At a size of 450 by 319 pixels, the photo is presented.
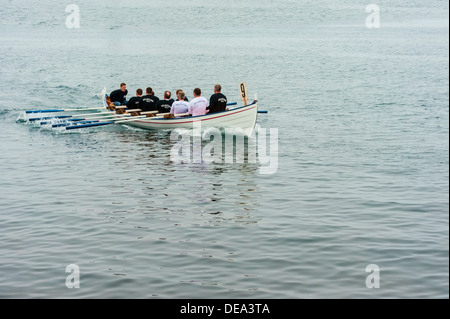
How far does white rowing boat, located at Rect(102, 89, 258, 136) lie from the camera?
2498 cm

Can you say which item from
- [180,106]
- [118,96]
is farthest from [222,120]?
[118,96]

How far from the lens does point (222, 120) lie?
25703 mm

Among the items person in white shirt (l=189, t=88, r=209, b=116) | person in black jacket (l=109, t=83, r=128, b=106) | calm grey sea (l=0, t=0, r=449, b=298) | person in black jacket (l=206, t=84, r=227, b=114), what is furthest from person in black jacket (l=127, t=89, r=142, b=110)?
person in black jacket (l=206, t=84, r=227, b=114)

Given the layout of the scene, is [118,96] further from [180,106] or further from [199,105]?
[199,105]

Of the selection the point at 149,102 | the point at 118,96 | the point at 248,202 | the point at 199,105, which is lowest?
the point at 248,202

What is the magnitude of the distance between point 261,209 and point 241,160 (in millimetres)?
6647

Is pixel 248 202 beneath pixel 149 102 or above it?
beneath

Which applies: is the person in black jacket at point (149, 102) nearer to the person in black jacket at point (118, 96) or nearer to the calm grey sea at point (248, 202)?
the calm grey sea at point (248, 202)

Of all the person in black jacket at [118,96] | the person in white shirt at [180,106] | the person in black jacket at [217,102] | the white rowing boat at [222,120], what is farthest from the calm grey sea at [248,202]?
the person in black jacket at [118,96]

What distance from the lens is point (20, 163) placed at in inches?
862
